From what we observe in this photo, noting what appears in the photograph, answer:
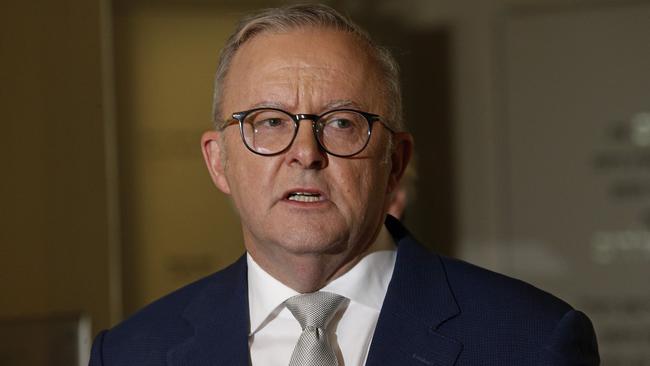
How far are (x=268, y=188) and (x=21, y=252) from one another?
1.43 metres

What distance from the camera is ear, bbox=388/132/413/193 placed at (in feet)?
7.13

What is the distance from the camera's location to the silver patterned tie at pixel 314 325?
2035 mm

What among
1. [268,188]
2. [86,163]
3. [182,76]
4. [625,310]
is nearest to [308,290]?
[268,188]

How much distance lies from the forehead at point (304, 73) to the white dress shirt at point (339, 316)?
0.32 m

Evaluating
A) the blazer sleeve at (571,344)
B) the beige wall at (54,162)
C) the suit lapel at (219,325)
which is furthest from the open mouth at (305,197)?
the beige wall at (54,162)

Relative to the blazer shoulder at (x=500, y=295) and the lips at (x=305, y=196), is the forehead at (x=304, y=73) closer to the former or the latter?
the lips at (x=305, y=196)

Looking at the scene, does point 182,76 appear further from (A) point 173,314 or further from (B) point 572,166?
(A) point 173,314

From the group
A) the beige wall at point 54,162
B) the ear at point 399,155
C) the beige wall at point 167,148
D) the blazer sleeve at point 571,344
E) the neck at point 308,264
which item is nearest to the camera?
the blazer sleeve at point 571,344

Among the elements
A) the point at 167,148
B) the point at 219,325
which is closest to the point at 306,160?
the point at 219,325

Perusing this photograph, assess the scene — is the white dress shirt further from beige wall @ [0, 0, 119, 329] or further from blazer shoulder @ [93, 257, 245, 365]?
beige wall @ [0, 0, 119, 329]

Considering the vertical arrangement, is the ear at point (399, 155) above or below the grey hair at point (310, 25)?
below

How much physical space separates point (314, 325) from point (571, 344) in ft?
1.51

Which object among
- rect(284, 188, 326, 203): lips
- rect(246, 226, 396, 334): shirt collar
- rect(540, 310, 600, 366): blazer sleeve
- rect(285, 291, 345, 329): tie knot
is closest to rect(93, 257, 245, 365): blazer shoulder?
rect(246, 226, 396, 334): shirt collar

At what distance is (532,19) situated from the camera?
5.21 meters
